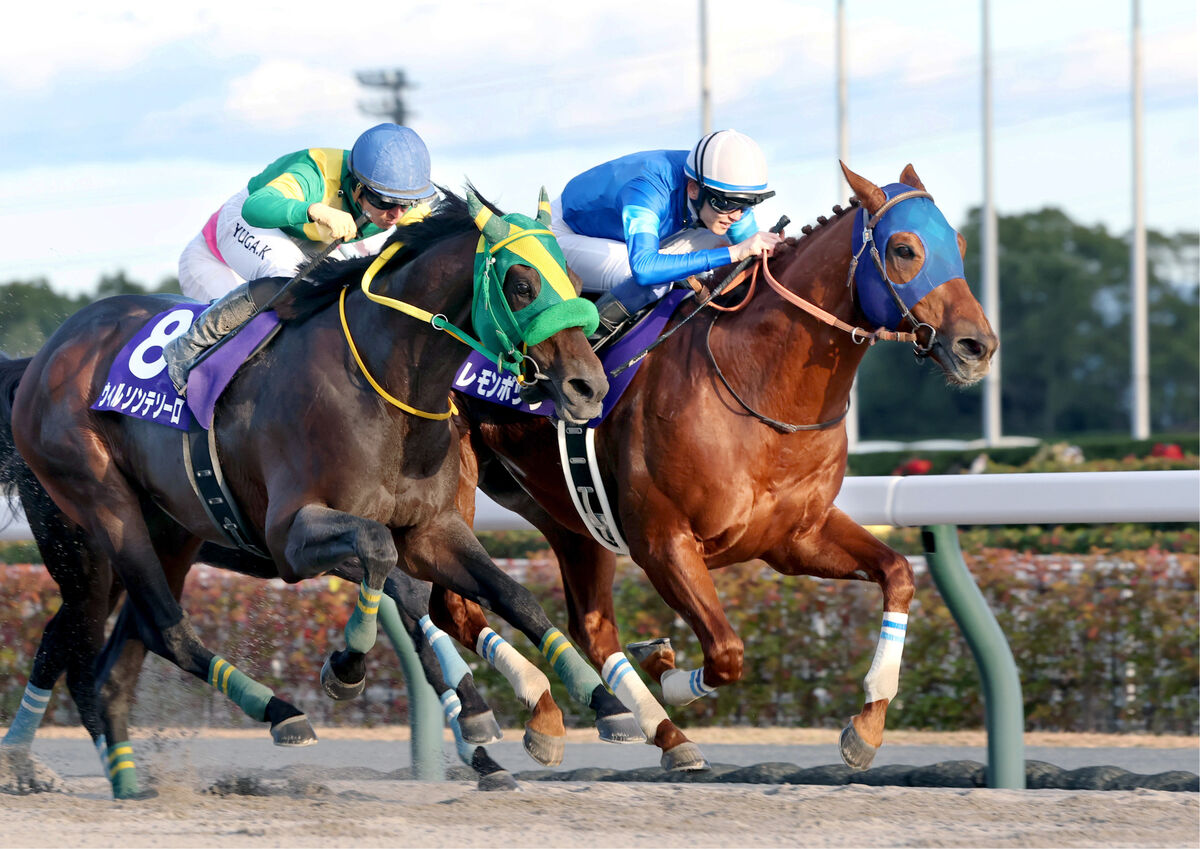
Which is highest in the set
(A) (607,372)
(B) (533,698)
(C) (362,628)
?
(A) (607,372)

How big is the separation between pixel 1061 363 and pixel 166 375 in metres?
40.9

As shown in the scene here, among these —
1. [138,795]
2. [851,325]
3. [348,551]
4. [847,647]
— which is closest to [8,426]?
[138,795]

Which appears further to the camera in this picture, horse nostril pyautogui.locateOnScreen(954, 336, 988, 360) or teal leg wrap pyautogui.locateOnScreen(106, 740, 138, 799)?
teal leg wrap pyautogui.locateOnScreen(106, 740, 138, 799)

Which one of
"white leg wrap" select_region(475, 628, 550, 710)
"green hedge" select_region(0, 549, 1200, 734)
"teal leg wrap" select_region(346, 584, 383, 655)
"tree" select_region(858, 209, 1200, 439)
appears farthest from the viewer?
"tree" select_region(858, 209, 1200, 439)

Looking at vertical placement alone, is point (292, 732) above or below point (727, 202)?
below

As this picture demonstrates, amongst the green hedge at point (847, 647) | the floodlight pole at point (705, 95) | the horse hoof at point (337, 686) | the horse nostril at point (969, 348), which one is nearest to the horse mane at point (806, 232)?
the horse nostril at point (969, 348)

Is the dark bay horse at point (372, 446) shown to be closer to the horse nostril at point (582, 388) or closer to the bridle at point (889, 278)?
the horse nostril at point (582, 388)

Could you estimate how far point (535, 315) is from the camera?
3586mm

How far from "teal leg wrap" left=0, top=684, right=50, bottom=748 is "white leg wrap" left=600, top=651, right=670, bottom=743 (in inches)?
74.0

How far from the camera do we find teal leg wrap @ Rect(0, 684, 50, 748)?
4.85 m

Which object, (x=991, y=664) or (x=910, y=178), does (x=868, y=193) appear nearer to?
(x=910, y=178)

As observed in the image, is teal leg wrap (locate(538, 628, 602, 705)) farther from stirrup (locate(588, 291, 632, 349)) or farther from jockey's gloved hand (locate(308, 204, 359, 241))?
jockey's gloved hand (locate(308, 204, 359, 241))

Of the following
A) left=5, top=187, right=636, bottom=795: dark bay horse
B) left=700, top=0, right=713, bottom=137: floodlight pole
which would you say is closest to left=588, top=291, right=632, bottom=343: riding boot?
left=5, top=187, right=636, bottom=795: dark bay horse

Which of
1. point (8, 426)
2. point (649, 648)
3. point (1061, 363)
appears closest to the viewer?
point (649, 648)
